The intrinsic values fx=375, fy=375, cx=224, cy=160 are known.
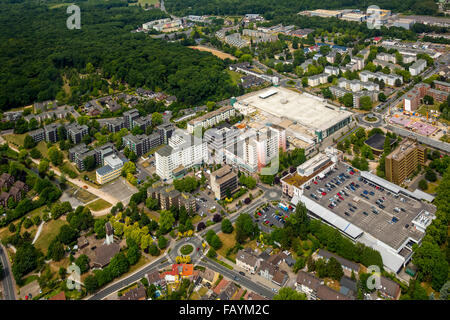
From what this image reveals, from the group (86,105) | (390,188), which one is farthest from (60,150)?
(390,188)

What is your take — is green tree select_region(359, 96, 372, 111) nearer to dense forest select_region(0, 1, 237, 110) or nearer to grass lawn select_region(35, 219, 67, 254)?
dense forest select_region(0, 1, 237, 110)

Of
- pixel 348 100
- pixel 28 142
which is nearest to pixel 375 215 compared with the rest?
pixel 348 100

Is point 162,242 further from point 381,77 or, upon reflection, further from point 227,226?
point 381,77

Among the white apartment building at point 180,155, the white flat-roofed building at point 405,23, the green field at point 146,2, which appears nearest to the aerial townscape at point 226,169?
the white apartment building at point 180,155

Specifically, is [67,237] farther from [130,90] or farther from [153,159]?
[130,90]

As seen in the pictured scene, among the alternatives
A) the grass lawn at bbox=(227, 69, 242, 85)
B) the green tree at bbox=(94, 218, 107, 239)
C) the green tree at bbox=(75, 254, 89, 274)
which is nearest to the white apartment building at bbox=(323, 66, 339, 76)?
the grass lawn at bbox=(227, 69, 242, 85)
